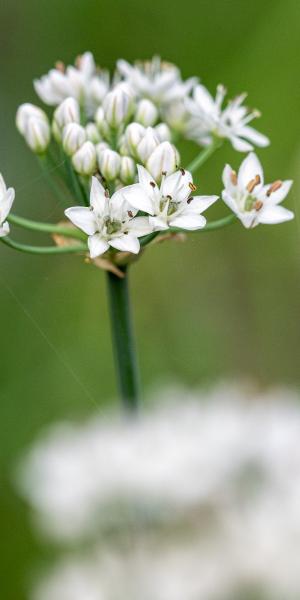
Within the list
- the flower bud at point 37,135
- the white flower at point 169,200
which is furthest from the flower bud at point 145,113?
the white flower at point 169,200

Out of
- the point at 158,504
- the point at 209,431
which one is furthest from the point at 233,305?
the point at 158,504

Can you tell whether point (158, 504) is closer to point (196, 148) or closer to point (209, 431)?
point (209, 431)

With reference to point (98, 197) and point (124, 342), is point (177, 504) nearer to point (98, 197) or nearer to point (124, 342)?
point (124, 342)

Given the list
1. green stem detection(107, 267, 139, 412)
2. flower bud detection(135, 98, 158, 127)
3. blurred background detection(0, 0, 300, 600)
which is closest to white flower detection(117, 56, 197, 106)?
flower bud detection(135, 98, 158, 127)

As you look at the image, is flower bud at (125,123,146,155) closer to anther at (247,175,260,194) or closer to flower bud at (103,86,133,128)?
flower bud at (103,86,133,128)

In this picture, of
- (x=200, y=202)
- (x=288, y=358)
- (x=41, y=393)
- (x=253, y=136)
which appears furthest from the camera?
(x=288, y=358)
